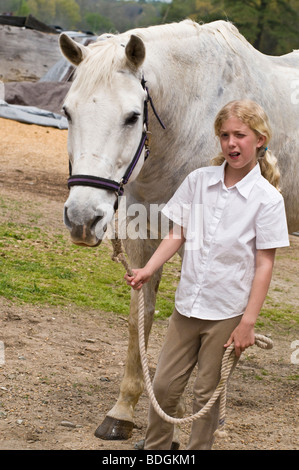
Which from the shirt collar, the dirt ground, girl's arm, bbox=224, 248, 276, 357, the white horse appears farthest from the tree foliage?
girl's arm, bbox=224, 248, 276, 357

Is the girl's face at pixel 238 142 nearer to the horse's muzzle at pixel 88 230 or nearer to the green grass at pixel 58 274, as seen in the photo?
the horse's muzzle at pixel 88 230

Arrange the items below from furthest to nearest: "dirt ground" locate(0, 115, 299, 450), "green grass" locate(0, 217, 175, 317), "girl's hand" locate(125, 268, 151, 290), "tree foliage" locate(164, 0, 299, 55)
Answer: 1. "tree foliage" locate(164, 0, 299, 55)
2. "green grass" locate(0, 217, 175, 317)
3. "dirt ground" locate(0, 115, 299, 450)
4. "girl's hand" locate(125, 268, 151, 290)

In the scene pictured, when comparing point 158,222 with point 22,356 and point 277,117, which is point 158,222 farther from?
point 22,356

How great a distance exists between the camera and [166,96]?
290 cm

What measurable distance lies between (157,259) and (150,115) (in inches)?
29.0

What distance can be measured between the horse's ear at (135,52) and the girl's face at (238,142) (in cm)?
46

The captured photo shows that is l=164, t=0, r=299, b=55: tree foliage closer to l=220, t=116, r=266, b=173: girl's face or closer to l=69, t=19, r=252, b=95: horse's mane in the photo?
l=69, t=19, r=252, b=95: horse's mane

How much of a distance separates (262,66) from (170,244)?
1.49m

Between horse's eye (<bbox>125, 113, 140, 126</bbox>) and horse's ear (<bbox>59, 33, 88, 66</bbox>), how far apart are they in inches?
13.2

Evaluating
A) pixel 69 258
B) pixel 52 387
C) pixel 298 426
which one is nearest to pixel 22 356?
pixel 52 387

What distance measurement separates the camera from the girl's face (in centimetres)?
233

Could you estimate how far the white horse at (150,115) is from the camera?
2.40 meters

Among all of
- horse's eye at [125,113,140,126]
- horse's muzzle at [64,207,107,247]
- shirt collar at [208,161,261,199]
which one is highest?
horse's eye at [125,113,140,126]

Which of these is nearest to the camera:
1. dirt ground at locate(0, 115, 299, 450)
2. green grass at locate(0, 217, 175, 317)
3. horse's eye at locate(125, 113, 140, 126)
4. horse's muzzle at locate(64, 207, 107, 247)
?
horse's muzzle at locate(64, 207, 107, 247)
